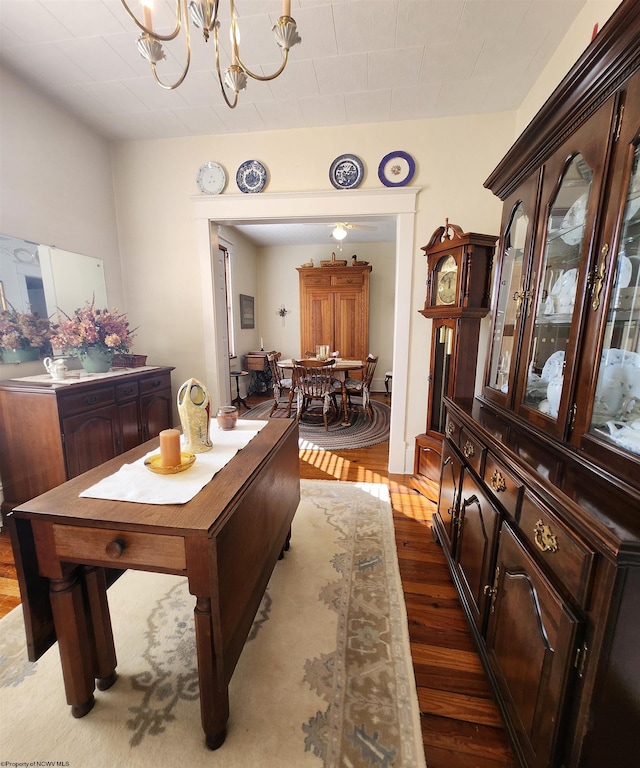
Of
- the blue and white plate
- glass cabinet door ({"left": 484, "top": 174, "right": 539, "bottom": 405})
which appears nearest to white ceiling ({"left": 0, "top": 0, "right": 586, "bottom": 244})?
the blue and white plate

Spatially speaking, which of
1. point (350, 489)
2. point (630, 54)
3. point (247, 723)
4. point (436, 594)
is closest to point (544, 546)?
point (436, 594)

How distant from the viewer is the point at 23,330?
2215mm

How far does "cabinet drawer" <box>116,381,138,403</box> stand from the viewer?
8.16ft

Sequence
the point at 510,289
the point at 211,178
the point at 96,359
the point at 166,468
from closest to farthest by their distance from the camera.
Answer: the point at 166,468, the point at 510,289, the point at 96,359, the point at 211,178

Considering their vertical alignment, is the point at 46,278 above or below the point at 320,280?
below

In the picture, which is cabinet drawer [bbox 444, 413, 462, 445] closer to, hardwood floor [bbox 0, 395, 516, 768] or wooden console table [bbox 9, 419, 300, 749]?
hardwood floor [bbox 0, 395, 516, 768]

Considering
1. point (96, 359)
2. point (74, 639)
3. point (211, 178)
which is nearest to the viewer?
point (74, 639)

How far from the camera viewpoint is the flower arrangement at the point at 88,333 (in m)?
2.28

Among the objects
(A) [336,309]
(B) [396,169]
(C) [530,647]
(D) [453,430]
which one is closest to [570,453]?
(C) [530,647]

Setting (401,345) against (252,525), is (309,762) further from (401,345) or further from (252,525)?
(401,345)

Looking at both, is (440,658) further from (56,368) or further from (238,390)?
(238,390)

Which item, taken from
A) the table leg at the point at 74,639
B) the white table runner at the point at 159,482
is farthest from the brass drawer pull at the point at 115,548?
the table leg at the point at 74,639

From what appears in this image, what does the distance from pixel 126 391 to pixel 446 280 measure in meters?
2.65

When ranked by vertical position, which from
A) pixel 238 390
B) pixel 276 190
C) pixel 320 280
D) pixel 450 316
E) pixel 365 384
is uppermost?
pixel 276 190
